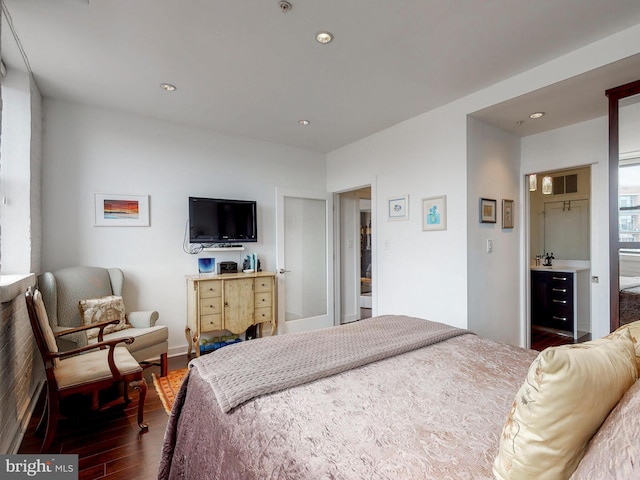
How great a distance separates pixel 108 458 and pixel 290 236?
311 centimetres

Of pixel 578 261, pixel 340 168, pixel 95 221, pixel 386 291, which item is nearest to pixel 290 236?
pixel 340 168

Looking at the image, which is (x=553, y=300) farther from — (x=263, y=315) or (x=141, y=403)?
(x=141, y=403)

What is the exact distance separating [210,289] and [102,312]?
1.02 m

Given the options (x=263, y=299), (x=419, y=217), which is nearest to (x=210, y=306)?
(x=263, y=299)

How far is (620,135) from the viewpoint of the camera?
2393 mm

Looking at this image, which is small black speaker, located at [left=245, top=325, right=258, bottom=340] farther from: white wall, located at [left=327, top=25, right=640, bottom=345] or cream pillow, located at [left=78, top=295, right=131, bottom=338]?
white wall, located at [left=327, top=25, right=640, bottom=345]

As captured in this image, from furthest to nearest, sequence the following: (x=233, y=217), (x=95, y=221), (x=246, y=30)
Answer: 1. (x=233, y=217)
2. (x=95, y=221)
3. (x=246, y=30)

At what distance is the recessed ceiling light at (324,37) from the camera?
2.11 m

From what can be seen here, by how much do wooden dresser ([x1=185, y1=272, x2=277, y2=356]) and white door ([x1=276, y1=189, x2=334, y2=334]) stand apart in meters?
0.44

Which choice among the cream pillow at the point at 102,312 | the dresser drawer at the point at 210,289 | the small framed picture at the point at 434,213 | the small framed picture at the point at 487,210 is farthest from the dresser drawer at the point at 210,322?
the small framed picture at the point at 487,210

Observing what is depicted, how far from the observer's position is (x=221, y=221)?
12.9 feet

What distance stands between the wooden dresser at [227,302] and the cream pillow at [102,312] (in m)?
0.70

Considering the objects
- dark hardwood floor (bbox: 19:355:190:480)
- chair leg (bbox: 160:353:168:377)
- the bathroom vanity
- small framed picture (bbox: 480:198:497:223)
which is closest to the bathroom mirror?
small framed picture (bbox: 480:198:497:223)

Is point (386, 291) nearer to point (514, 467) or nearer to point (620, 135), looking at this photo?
point (620, 135)
